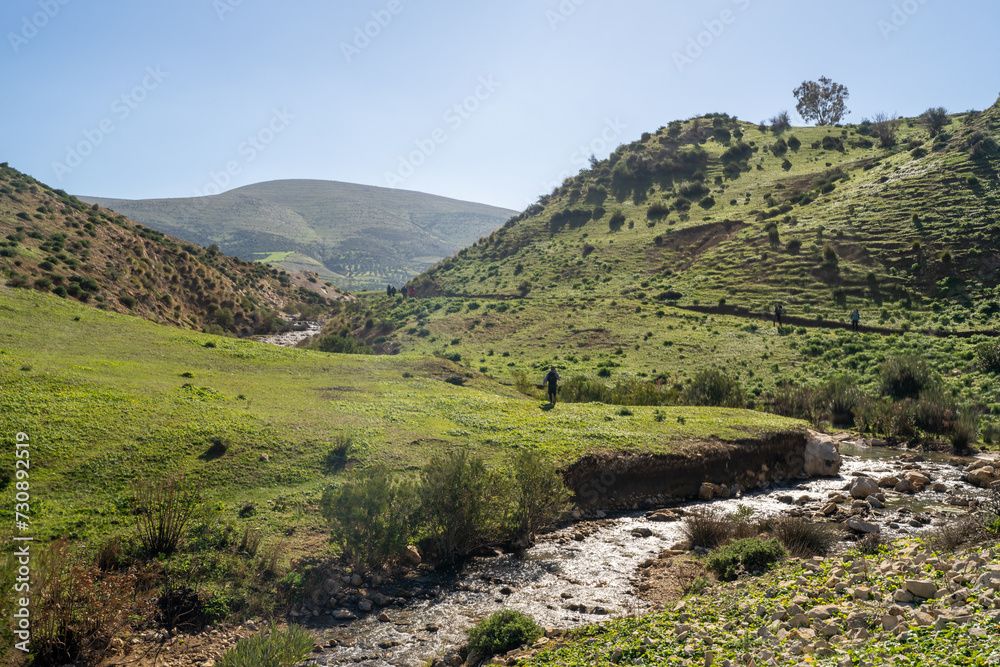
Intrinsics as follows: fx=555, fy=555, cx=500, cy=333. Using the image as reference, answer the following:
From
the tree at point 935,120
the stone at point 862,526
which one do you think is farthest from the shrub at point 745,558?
the tree at point 935,120

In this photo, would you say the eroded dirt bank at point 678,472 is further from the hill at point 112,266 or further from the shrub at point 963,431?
the hill at point 112,266

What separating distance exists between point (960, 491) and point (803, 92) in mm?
121236

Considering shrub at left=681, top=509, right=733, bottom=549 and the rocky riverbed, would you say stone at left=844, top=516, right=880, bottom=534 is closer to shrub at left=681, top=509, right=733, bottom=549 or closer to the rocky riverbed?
the rocky riverbed

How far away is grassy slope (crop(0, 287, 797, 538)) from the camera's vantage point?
14.3 m

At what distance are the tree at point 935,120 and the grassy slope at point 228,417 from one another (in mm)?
79894

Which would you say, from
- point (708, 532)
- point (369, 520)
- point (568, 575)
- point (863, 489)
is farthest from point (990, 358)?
point (369, 520)

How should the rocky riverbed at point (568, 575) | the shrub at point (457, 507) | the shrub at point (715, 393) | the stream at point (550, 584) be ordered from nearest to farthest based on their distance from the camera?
the stream at point (550, 584)
the rocky riverbed at point (568, 575)
the shrub at point (457, 507)
the shrub at point (715, 393)

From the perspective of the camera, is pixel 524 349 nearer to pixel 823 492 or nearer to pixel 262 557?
pixel 823 492

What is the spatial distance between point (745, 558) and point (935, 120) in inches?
3881

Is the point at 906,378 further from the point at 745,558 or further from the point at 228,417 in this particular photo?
the point at 228,417

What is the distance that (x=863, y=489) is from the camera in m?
19.1

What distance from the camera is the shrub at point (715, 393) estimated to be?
31.8 m

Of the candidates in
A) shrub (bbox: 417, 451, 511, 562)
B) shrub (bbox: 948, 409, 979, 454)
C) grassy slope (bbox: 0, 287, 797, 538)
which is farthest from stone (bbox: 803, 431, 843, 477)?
shrub (bbox: 417, 451, 511, 562)

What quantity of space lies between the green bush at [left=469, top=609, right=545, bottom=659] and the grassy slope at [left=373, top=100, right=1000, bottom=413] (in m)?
29.5
